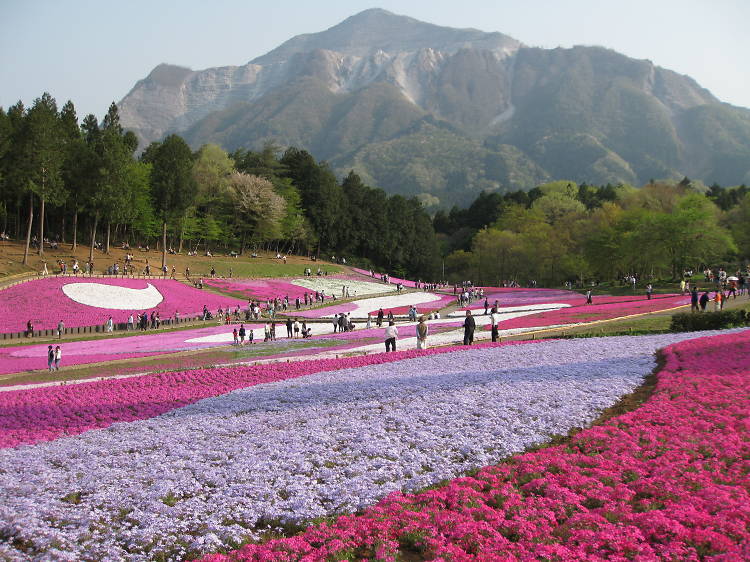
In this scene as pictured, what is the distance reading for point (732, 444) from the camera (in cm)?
1216

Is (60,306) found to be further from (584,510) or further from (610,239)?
(610,239)

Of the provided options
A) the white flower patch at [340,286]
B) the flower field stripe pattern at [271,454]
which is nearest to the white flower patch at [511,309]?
the white flower patch at [340,286]

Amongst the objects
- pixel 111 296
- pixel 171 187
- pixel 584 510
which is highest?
pixel 171 187

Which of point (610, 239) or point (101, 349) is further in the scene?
point (610, 239)

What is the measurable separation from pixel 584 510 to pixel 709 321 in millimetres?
26294

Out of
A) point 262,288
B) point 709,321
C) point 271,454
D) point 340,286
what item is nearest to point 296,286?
point 262,288

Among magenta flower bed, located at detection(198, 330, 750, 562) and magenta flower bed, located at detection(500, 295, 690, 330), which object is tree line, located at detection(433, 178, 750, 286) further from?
magenta flower bed, located at detection(198, 330, 750, 562)

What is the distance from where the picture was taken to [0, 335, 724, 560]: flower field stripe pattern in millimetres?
9227

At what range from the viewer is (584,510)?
9453 millimetres

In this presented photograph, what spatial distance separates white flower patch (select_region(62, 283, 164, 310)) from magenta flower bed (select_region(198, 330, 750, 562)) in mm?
45410

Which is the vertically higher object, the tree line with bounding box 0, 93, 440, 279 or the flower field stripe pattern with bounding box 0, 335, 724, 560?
the tree line with bounding box 0, 93, 440, 279

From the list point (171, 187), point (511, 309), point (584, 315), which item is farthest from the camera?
point (171, 187)

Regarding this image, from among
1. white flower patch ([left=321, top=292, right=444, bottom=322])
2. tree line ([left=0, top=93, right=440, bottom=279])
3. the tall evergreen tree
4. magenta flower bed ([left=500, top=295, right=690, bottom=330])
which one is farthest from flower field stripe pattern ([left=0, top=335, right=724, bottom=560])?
the tall evergreen tree

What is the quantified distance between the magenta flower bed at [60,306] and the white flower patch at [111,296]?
0.60 metres
